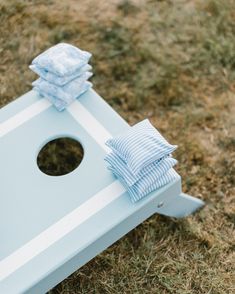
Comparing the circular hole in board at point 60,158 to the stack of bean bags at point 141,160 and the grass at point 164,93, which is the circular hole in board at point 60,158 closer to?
the grass at point 164,93

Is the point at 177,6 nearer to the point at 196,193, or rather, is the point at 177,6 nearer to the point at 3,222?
the point at 196,193

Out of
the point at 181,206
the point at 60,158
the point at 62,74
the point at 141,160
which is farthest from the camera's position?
the point at 60,158

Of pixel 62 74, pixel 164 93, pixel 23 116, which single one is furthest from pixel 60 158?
pixel 164 93

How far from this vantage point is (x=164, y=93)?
7.59 feet

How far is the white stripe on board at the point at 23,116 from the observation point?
72.3 inches

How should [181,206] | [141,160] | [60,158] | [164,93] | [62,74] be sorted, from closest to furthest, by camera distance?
[141,160] < [62,74] < [181,206] < [60,158] < [164,93]

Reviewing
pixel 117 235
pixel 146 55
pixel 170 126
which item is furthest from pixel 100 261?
pixel 146 55

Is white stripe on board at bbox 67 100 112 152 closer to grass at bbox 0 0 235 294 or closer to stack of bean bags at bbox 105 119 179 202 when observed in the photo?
stack of bean bags at bbox 105 119 179 202

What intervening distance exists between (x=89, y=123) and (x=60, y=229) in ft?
1.32

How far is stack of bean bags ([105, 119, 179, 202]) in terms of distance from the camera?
157cm

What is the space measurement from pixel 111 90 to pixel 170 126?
0.31m

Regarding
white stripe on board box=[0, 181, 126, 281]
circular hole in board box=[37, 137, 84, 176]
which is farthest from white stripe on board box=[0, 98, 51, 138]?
white stripe on board box=[0, 181, 126, 281]

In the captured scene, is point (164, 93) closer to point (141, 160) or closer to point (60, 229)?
point (141, 160)

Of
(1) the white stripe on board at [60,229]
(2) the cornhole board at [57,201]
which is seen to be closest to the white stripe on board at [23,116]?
(2) the cornhole board at [57,201]
